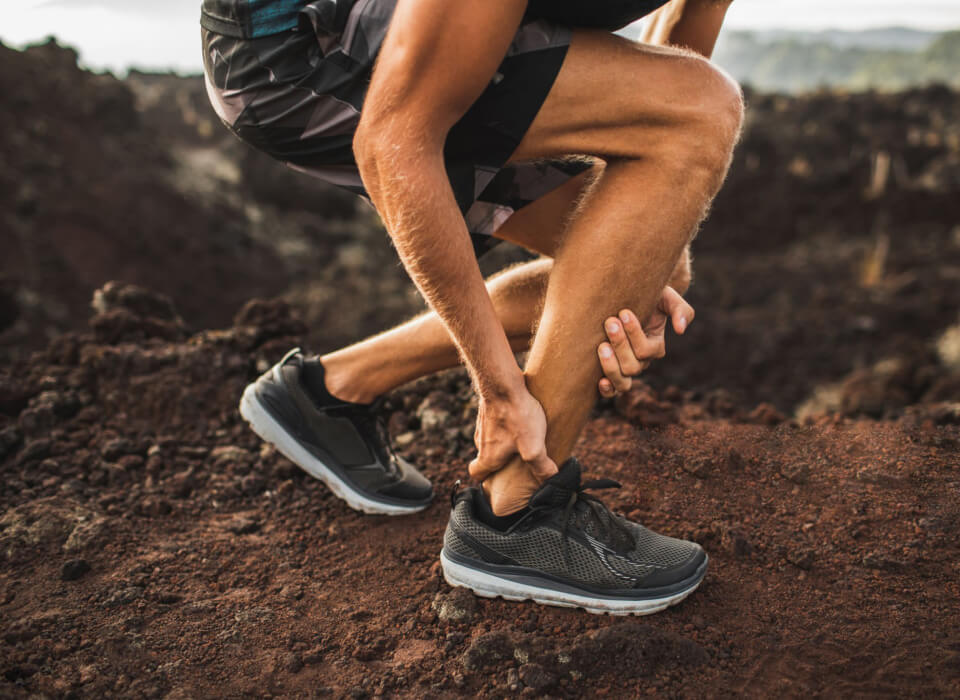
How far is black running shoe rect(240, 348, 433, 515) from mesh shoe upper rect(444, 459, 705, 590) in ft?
1.16

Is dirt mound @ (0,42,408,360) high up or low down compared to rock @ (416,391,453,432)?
down

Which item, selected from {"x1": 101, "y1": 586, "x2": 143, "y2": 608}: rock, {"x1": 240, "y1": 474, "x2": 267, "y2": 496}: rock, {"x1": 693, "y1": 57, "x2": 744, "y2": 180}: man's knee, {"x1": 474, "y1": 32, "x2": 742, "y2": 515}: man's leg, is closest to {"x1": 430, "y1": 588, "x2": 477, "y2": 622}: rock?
{"x1": 474, "y1": 32, "x2": 742, "y2": 515}: man's leg

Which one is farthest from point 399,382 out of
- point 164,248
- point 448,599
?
point 164,248

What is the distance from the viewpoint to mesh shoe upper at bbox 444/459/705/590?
1440 mm

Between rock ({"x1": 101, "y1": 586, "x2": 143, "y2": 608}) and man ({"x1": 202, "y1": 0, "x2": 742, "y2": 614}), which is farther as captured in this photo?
rock ({"x1": 101, "y1": 586, "x2": 143, "y2": 608})

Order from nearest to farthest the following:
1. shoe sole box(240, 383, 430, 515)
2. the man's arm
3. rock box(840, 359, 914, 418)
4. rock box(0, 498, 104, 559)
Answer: the man's arm → rock box(0, 498, 104, 559) → shoe sole box(240, 383, 430, 515) → rock box(840, 359, 914, 418)

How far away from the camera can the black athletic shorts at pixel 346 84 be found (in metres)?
1.26

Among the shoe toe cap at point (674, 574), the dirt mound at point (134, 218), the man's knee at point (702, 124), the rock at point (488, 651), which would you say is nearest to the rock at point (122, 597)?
the rock at point (488, 651)

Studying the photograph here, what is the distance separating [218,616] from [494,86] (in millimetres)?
1223

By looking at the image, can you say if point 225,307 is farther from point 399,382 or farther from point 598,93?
point 598,93

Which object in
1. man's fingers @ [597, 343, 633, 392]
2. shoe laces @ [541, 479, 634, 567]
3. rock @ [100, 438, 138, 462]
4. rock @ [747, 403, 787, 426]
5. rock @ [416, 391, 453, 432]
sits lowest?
rock @ [747, 403, 787, 426]

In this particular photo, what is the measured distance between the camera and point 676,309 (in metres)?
1.52

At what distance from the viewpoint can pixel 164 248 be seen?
6.61 meters

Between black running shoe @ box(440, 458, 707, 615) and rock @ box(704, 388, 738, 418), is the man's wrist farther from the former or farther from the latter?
rock @ box(704, 388, 738, 418)
